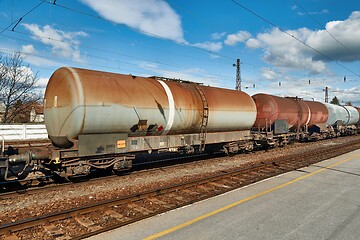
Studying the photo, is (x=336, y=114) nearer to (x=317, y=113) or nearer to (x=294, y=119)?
(x=317, y=113)

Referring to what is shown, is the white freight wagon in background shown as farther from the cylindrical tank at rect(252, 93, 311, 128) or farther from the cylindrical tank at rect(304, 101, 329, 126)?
the cylindrical tank at rect(304, 101, 329, 126)

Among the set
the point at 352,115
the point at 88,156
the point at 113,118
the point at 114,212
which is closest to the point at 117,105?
the point at 113,118

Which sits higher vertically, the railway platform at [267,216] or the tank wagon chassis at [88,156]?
the tank wagon chassis at [88,156]

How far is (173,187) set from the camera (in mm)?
8297

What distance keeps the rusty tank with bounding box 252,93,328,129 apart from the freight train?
3013mm

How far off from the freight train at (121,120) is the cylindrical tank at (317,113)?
36.8ft

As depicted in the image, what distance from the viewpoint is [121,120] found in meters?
9.44

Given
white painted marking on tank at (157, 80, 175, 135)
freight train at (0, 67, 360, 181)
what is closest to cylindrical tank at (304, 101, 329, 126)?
freight train at (0, 67, 360, 181)

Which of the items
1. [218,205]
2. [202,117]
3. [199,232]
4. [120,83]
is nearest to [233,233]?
[199,232]

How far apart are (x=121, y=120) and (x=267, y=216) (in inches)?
224

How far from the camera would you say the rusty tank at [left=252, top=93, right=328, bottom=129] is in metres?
17.9

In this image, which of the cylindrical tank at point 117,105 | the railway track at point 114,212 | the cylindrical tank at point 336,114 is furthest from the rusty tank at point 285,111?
the railway track at point 114,212

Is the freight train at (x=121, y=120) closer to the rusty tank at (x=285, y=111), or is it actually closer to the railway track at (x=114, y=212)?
the railway track at (x=114, y=212)

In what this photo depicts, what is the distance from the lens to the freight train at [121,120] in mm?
8609
